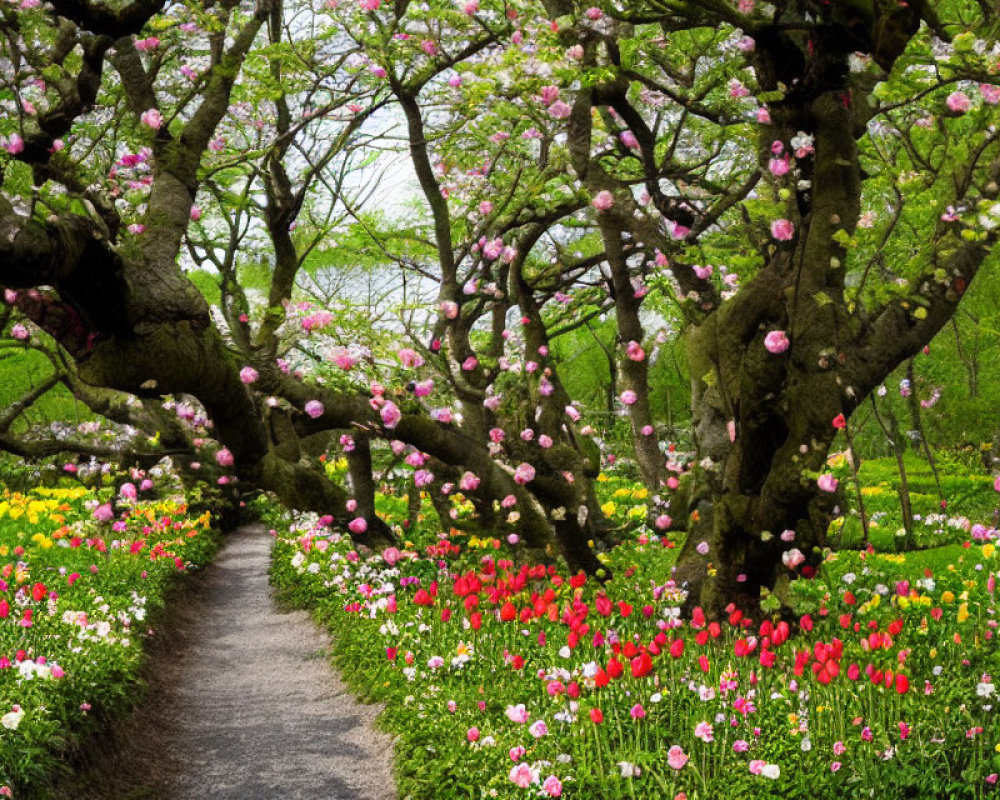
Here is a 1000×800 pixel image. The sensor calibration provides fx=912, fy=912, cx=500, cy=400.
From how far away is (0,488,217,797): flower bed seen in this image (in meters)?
5.70

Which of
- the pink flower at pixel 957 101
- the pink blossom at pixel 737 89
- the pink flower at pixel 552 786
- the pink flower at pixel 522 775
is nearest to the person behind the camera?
the pink flower at pixel 522 775

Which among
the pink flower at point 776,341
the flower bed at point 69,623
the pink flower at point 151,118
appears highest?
the pink flower at point 151,118

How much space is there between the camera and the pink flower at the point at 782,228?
20.4ft

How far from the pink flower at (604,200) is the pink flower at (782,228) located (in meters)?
1.59

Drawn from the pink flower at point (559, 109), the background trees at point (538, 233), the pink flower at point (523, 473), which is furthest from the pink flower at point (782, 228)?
the pink flower at point (523, 473)

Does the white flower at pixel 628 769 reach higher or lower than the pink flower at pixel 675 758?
lower

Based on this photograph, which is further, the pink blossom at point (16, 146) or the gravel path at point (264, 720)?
the gravel path at point (264, 720)

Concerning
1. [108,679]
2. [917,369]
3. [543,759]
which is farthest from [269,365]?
[917,369]

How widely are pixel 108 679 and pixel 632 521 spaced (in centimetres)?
769

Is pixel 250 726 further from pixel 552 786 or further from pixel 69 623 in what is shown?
pixel 552 786

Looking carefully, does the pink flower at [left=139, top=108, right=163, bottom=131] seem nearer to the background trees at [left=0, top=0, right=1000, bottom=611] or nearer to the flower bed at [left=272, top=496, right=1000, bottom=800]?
the background trees at [left=0, top=0, right=1000, bottom=611]

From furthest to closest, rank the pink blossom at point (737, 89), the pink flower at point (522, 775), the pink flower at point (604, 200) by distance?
the pink blossom at point (737, 89), the pink flower at point (604, 200), the pink flower at point (522, 775)

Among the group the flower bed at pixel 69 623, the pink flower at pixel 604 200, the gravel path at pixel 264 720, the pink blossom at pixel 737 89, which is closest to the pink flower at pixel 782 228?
the pink flower at pixel 604 200

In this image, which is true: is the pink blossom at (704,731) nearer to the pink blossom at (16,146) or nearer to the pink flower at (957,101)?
the pink flower at (957,101)
